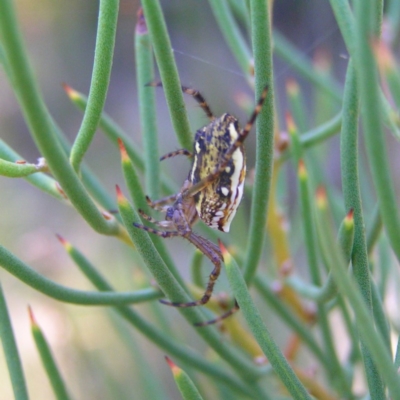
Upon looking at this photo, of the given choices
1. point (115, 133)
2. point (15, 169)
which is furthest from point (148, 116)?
point (15, 169)

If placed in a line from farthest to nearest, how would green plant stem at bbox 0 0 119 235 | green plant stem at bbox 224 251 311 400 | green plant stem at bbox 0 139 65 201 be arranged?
green plant stem at bbox 0 139 65 201 < green plant stem at bbox 224 251 311 400 < green plant stem at bbox 0 0 119 235

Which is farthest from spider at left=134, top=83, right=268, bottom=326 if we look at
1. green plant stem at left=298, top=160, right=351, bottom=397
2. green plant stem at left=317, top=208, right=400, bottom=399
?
green plant stem at left=317, top=208, right=400, bottom=399

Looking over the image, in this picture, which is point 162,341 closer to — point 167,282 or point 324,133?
point 167,282

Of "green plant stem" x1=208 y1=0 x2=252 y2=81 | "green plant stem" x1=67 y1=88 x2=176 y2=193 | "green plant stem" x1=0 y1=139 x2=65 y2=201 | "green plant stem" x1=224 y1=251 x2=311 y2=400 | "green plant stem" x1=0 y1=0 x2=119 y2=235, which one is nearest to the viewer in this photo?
"green plant stem" x1=0 y1=0 x2=119 y2=235

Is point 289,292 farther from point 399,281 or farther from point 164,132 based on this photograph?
point 164,132

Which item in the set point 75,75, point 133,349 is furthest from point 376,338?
point 75,75

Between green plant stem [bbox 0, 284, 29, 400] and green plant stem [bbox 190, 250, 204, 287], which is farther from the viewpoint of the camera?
green plant stem [bbox 190, 250, 204, 287]

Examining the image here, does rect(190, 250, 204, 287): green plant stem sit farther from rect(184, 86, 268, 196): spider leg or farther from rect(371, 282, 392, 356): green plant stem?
rect(371, 282, 392, 356): green plant stem

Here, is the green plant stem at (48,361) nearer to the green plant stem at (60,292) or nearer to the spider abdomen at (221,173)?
the green plant stem at (60,292)
